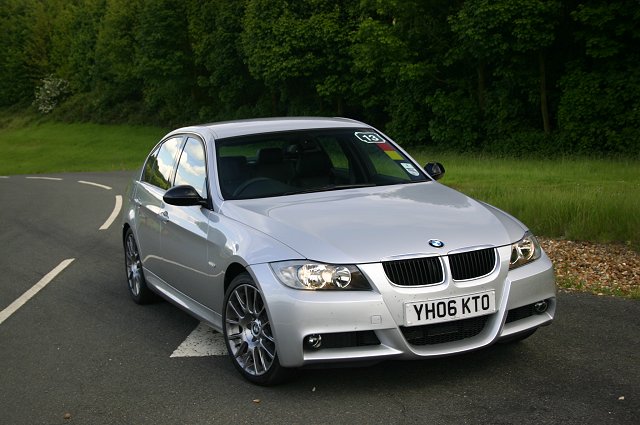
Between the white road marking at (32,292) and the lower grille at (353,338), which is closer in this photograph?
the lower grille at (353,338)

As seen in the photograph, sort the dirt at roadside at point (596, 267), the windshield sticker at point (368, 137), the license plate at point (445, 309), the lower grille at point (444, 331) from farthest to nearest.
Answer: the dirt at roadside at point (596, 267) < the windshield sticker at point (368, 137) < the lower grille at point (444, 331) < the license plate at point (445, 309)

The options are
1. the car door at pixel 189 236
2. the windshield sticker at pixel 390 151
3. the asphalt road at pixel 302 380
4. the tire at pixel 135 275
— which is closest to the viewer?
the asphalt road at pixel 302 380

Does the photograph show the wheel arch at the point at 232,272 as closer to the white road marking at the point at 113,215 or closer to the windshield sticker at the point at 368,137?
the windshield sticker at the point at 368,137

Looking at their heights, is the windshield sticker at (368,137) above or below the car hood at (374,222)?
above

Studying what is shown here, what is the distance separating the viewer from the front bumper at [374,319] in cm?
497

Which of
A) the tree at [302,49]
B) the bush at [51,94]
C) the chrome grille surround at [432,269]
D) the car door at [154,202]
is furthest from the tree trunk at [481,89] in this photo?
the bush at [51,94]

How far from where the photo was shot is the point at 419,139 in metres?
42.7

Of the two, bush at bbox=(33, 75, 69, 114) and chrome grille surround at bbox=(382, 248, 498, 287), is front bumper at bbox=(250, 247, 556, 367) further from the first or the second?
bush at bbox=(33, 75, 69, 114)

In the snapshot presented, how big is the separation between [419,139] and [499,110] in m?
6.93

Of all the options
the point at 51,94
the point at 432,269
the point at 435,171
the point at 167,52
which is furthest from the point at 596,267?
the point at 51,94

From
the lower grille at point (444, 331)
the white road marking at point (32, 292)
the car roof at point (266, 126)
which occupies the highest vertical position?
the car roof at point (266, 126)

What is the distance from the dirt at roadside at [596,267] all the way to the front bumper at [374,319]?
9.80 feet

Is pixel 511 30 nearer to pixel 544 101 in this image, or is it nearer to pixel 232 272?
pixel 544 101

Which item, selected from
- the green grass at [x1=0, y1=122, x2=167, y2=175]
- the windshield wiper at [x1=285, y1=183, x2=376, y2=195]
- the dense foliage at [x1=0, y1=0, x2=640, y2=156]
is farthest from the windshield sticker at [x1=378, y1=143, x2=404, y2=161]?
the green grass at [x1=0, y1=122, x2=167, y2=175]
